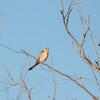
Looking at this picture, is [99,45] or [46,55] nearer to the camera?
[99,45]

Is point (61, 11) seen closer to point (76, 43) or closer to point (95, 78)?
point (76, 43)

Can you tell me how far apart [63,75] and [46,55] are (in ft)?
17.5

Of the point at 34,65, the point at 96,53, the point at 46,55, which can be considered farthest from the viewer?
the point at 46,55

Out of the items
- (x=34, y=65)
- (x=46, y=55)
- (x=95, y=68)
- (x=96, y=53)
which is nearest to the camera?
(x=95, y=68)

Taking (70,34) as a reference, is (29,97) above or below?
below

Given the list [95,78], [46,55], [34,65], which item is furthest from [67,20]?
[46,55]

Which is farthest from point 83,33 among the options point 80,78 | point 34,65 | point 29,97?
point 29,97

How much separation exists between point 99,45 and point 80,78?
0.47 meters

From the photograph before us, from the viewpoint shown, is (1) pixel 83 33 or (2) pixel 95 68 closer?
(2) pixel 95 68

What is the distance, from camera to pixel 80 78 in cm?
432

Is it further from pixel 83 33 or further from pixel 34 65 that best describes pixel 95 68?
pixel 34 65

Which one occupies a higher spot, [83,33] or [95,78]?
[83,33]

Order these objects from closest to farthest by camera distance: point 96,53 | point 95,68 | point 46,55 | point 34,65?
point 95,68, point 96,53, point 34,65, point 46,55

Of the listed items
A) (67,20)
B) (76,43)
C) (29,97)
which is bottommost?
(29,97)
